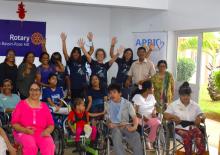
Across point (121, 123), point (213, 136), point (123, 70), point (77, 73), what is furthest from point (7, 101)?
point (213, 136)

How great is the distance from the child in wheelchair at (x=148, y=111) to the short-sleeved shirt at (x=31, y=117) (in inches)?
50.0

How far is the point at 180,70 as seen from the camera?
6742 millimetres

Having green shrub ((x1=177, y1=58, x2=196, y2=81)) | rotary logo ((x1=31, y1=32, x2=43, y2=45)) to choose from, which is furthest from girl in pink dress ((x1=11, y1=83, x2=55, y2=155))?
rotary logo ((x1=31, y1=32, x2=43, y2=45))

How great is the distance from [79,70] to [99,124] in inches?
64.4

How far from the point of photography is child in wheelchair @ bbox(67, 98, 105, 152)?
14.1ft

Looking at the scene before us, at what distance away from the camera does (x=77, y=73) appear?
5887 mm

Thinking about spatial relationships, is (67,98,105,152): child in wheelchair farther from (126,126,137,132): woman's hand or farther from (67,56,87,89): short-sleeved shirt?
(67,56,87,89): short-sleeved shirt

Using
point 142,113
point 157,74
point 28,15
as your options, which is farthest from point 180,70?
point 28,15

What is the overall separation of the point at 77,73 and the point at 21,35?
253cm

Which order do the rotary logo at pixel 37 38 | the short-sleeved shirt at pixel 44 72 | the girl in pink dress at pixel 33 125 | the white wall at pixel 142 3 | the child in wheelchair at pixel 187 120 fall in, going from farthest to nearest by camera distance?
the rotary logo at pixel 37 38, the white wall at pixel 142 3, the short-sleeved shirt at pixel 44 72, the child in wheelchair at pixel 187 120, the girl in pink dress at pixel 33 125

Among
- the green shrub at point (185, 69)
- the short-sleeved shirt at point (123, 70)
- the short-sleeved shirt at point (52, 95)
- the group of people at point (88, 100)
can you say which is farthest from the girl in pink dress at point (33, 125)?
the green shrub at point (185, 69)

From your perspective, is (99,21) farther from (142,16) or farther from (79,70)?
(79,70)

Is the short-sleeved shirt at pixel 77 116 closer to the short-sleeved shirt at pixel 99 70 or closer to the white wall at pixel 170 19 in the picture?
the short-sleeved shirt at pixel 99 70

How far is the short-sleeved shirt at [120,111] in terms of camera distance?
444cm
